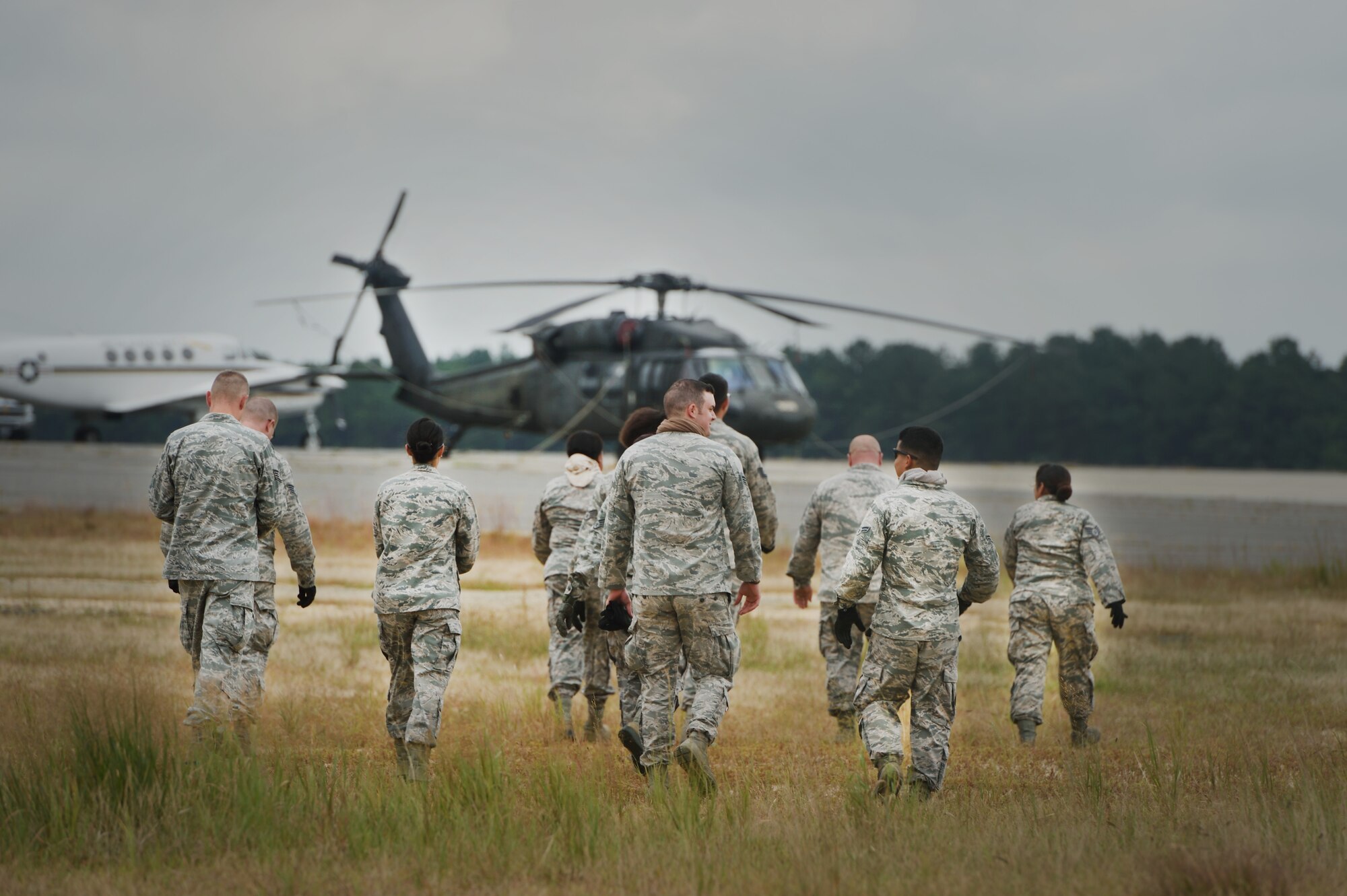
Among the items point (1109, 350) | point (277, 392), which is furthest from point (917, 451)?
point (1109, 350)

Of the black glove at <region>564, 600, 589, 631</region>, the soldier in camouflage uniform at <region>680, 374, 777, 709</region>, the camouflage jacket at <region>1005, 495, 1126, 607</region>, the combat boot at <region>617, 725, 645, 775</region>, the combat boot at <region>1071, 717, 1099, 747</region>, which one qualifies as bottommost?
the combat boot at <region>1071, 717, 1099, 747</region>

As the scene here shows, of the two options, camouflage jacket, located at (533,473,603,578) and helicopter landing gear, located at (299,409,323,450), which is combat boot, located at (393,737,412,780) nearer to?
camouflage jacket, located at (533,473,603,578)

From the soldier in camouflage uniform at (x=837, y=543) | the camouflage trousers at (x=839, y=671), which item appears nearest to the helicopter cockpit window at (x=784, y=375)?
the soldier in camouflage uniform at (x=837, y=543)

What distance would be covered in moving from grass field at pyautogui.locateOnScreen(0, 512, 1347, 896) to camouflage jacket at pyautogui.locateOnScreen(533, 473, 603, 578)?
1112 mm

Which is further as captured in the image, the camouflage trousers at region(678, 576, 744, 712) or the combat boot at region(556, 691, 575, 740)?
the combat boot at region(556, 691, 575, 740)

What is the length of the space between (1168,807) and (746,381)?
1603cm

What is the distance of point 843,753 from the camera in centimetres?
763

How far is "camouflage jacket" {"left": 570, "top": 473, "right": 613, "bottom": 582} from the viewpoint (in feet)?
24.1

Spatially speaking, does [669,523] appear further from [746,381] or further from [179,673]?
[746,381]

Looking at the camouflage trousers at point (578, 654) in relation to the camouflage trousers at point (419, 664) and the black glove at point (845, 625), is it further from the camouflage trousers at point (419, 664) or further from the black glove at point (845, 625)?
the black glove at point (845, 625)

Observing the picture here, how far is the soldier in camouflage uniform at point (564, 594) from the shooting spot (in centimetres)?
802

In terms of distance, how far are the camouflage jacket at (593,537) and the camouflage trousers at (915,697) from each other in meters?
1.87

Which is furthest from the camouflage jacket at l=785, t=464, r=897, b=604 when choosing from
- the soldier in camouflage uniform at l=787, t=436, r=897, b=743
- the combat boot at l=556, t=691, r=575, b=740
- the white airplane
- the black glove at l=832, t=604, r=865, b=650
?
the white airplane

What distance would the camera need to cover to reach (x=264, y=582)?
669cm
